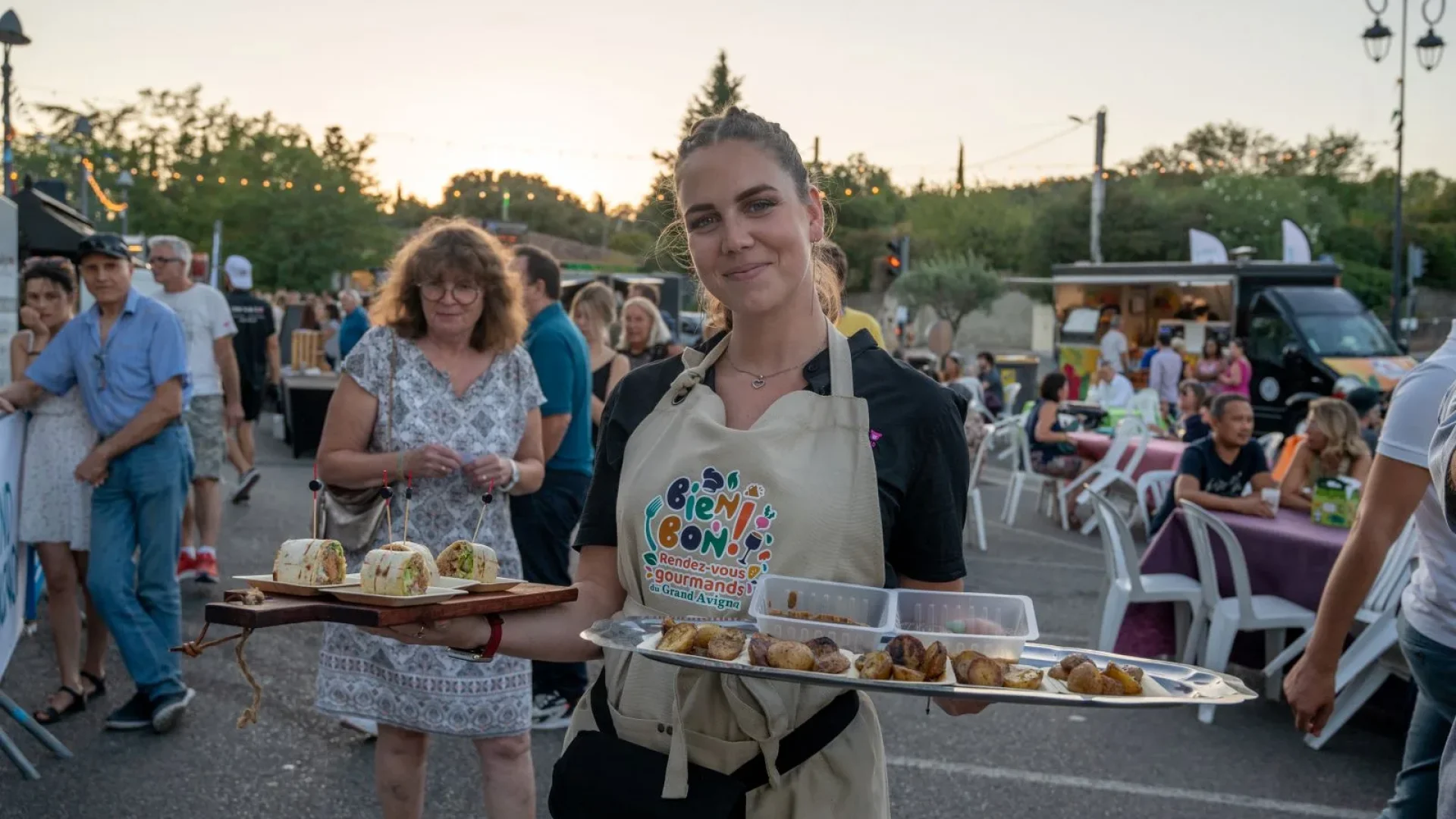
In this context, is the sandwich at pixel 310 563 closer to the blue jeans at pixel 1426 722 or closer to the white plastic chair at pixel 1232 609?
the blue jeans at pixel 1426 722

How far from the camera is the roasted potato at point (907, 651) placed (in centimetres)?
188

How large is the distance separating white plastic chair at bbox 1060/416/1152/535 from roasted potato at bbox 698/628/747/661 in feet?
35.3

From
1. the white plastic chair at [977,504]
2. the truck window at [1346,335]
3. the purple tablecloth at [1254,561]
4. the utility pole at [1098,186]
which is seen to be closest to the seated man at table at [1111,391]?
the white plastic chair at [977,504]

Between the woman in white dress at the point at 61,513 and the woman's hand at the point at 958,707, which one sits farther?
the woman in white dress at the point at 61,513

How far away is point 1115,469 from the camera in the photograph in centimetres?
1246

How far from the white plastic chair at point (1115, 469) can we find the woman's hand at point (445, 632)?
419 inches

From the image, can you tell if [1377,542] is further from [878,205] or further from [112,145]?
[878,205]

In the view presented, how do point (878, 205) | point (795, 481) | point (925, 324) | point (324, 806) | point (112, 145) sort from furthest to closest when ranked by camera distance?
point (878, 205), point (925, 324), point (112, 145), point (324, 806), point (795, 481)

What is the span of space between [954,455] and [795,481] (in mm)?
294

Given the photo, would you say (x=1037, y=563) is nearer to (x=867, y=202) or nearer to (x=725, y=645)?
(x=725, y=645)

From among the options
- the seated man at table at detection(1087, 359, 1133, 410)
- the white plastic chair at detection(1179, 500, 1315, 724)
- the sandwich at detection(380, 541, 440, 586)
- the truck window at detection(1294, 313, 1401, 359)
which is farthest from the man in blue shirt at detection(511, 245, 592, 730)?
the truck window at detection(1294, 313, 1401, 359)

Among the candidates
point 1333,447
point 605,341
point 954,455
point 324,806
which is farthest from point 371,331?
point 1333,447

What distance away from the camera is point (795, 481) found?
→ 2.06 metres

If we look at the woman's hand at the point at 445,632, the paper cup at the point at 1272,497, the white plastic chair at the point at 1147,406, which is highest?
the woman's hand at the point at 445,632
